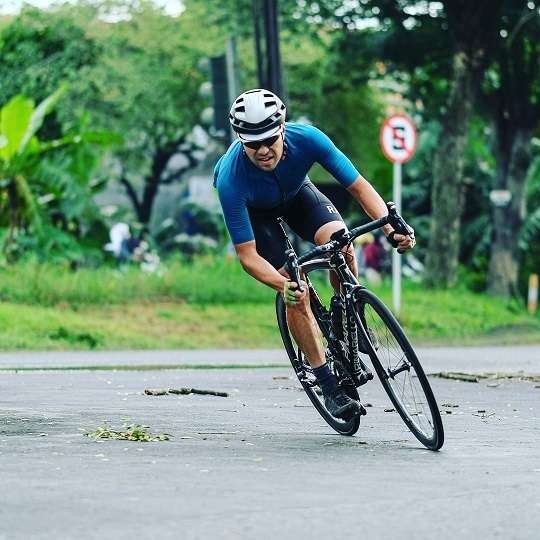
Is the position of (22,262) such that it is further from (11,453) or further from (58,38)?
(58,38)

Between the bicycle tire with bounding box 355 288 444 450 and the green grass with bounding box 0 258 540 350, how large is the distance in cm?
1237

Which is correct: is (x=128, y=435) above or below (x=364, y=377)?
below

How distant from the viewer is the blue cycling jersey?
913 cm

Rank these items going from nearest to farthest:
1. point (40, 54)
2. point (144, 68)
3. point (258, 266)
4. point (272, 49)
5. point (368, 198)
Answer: point (258, 266)
point (368, 198)
point (272, 49)
point (40, 54)
point (144, 68)

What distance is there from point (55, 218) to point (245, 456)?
24.8m

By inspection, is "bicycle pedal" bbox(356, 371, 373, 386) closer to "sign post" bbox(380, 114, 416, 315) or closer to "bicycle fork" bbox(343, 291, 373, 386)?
"bicycle fork" bbox(343, 291, 373, 386)

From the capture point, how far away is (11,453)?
8.30m

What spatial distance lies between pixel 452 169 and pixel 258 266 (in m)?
24.1

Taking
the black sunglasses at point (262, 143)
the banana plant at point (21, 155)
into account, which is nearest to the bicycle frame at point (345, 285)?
the black sunglasses at point (262, 143)

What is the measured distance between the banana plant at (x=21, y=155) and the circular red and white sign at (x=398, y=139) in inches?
172

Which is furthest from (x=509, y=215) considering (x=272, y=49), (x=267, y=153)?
(x=267, y=153)

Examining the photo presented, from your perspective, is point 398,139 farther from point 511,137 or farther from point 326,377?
point 326,377

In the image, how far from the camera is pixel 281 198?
368 inches

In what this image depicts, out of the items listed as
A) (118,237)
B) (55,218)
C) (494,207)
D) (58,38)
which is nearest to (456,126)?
(494,207)
